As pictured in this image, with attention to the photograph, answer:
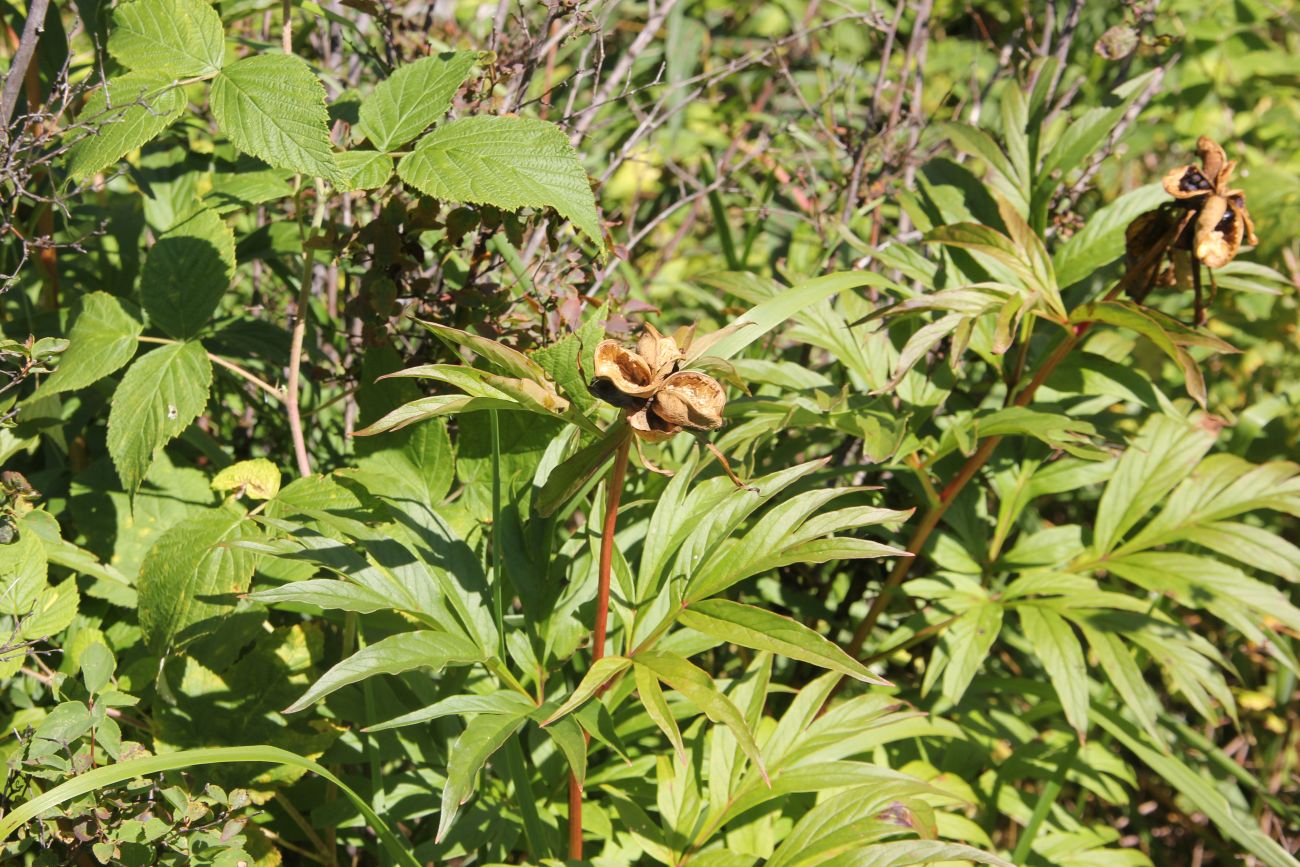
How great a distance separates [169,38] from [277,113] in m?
0.26

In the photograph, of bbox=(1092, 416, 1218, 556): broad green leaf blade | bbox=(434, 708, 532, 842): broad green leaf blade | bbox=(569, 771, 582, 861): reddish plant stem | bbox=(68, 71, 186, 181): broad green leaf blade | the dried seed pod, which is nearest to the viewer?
the dried seed pod

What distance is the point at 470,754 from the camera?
48.9 inches

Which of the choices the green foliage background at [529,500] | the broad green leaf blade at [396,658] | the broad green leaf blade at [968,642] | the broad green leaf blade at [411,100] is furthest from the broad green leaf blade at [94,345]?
the broad green leaf blade at [968,642]

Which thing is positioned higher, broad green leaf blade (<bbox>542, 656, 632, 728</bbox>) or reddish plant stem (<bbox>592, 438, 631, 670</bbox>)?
reddish plant stem (<bbox>592, 438, 631, 670</bbox>)

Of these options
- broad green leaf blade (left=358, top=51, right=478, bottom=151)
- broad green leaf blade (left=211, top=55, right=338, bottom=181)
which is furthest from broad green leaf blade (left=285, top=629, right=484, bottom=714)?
broad green leaf blade (left=358, top=51, right=478, bottom=151)

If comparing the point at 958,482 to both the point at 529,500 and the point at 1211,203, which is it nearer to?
the point at 1211,203

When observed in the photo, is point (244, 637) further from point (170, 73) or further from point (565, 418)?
point (170, 73)

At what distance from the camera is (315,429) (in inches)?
85.4

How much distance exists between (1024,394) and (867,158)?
2.62 ft

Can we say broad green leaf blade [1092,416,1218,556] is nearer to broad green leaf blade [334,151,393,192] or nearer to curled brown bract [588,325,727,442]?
curled brown bract [588,325,727,442]

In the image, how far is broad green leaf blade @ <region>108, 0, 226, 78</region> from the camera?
153 centimetres

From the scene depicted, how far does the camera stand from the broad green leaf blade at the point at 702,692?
1.23 meters

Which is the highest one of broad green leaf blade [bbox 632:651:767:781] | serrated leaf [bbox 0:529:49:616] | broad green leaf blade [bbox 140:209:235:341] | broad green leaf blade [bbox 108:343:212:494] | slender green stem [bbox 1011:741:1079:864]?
broad green leaf blade [bbox 140:209:235:341]

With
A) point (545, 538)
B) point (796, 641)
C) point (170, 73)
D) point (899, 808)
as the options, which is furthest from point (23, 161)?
point (899, 808)
